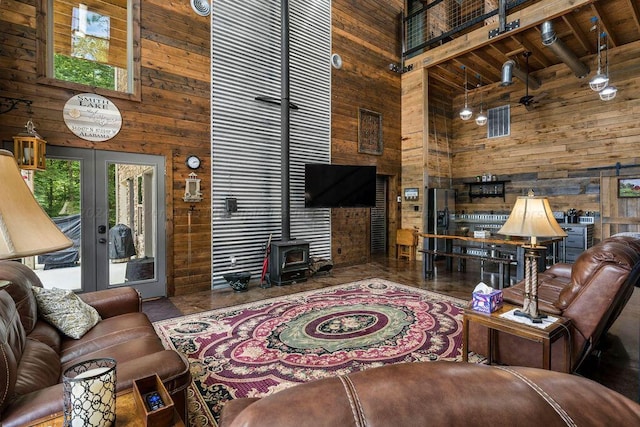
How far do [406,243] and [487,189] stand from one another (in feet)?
9.02

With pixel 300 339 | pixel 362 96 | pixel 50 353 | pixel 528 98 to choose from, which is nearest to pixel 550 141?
pixel 528 98

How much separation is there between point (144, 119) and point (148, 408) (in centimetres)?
443

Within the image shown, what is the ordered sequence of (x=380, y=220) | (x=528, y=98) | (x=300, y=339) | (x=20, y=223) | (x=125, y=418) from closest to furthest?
(x=20, y=223)
(x=125, y=418)
(x=300, y=339)
(x=528, y=98)
(x=380, y=220)

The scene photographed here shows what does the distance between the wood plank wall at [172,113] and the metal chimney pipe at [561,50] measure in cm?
549

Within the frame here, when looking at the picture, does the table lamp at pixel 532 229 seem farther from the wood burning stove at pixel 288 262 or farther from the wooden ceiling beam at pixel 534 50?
the wooden ceiling beam at pixel 534 50

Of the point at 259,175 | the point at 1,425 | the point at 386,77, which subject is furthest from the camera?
the point at 386,77

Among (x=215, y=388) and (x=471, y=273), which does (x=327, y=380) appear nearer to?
(x=215, y=388)

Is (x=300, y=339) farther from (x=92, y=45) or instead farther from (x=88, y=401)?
(x=92, y=45)

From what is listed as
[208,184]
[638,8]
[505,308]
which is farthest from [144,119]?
[638,8]

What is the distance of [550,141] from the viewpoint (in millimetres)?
7250

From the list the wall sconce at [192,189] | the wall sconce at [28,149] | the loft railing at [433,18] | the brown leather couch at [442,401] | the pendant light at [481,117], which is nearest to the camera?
the brown leather couch at [442,401]

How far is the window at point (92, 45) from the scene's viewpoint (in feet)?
13.3

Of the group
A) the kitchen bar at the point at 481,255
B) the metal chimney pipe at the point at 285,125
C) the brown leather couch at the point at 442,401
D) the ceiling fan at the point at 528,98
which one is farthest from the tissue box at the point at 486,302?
the ceiling fan at the point at 528,98

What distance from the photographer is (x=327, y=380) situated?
636mm
